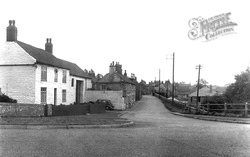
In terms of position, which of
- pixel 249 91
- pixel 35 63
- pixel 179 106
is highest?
pixel 35 63

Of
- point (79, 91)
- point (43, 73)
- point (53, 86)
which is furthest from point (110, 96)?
point (43, 73)

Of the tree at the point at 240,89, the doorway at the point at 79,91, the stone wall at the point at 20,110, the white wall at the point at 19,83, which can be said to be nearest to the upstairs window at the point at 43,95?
the white wall at the point at 19,83

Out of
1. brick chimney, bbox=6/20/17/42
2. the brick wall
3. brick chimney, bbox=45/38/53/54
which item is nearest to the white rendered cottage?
brick chimney, bbox=6/20/17/42

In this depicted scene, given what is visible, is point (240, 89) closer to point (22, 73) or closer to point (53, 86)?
point (53, 86)

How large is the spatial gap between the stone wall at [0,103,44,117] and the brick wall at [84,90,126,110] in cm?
2134

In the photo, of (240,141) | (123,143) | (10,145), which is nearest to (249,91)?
(240,141)

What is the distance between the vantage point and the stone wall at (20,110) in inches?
655

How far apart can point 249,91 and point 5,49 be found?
35.2 metres

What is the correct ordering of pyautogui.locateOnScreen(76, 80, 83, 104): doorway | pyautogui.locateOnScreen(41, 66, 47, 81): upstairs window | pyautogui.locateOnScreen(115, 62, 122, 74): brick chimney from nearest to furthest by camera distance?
pyautogui.locateOnScreen(41, 66, 47, 81): upstairs window, pyautogui.locateOnScreen(76, 80, 83, 104): doorway, pyautogui.locateOnScreen(115, 62, 122, 74): brick chimney

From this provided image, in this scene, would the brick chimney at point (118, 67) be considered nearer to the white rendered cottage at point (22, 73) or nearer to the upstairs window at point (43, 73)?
the white rendered cottage at point (22, 73)

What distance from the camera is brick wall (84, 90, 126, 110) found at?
39.6 meters

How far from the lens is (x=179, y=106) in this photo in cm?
4028

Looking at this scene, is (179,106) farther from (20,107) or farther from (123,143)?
(123,143)

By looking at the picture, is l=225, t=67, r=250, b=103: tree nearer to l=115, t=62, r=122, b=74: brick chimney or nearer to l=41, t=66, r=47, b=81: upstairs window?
l=115, t=62, r=122, b=74: brick chimney
